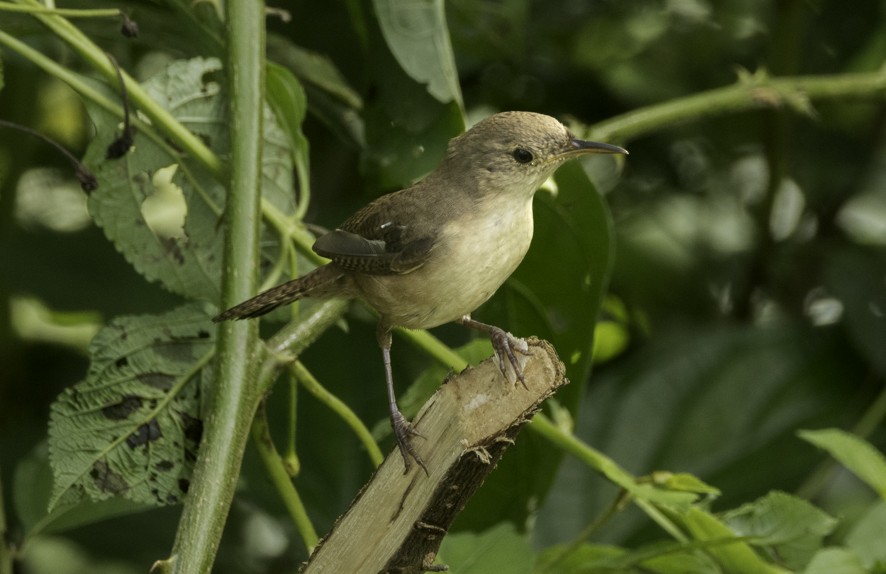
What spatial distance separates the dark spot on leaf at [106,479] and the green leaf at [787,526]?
3.50 ft

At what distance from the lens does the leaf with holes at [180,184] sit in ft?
7.07

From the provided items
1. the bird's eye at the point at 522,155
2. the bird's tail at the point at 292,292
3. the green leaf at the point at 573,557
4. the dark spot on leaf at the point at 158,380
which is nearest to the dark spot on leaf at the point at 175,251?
the dark spot on leaf at the point at 158,380

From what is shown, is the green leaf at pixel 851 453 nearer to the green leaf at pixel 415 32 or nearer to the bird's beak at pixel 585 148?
the bird's beak at pixel 585 148

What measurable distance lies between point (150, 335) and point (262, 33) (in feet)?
1.85

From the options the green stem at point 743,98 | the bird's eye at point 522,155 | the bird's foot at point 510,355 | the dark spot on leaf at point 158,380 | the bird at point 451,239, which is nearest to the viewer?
the bird's foot at point 510,355

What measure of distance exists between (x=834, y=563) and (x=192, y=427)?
3.61 feet

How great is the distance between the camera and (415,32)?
7.46 feet

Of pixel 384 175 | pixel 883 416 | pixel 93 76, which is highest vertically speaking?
pixel 93 76

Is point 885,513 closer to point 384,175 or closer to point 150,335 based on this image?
point 384,175

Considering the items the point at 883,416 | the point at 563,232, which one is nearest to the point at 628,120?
the point at 563,232

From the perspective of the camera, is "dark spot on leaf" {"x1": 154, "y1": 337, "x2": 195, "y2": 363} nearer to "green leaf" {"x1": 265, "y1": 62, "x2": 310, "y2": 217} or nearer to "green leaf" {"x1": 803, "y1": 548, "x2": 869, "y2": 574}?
"green leaf" {"x1": 265, "y1": 62, "x2": 310, "y2": 217}

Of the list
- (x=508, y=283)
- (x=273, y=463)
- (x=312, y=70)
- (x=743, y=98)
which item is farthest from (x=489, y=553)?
(x=743, y=98)

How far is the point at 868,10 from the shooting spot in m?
3.43

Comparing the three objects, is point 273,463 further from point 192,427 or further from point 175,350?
point 175,350
